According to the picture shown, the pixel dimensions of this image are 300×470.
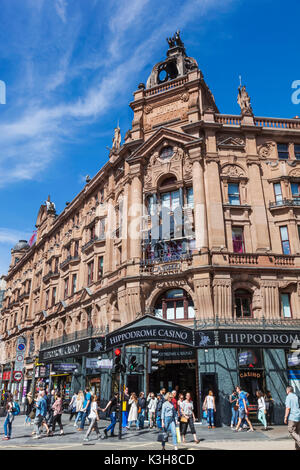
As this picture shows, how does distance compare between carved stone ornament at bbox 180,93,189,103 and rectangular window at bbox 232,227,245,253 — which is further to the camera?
carved stone ornament at bbox 180,93,189,103

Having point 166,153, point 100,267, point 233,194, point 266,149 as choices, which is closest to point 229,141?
point 266,149

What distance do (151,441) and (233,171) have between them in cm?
1751

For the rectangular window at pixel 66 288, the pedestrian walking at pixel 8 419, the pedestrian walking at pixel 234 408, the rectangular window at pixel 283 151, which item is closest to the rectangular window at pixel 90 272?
the rectangular window at pixel 66 288

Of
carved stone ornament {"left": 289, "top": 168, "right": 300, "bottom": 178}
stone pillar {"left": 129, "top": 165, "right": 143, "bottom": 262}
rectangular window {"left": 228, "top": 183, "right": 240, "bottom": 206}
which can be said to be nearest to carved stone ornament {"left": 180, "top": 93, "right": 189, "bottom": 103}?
stone pillar {"left": 129, "top": 165, "right": 143, "bottom": 262}

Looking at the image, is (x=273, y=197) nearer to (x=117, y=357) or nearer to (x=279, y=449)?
(x=117, y=357)

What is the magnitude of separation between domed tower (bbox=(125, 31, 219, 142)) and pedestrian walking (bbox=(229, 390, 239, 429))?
17029 millimetres

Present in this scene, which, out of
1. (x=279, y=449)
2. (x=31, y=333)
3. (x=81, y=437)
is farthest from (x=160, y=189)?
(x=31, y=333)

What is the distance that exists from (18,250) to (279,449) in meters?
66.8

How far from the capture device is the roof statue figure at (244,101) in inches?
1055

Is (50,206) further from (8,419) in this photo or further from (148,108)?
(8,419)

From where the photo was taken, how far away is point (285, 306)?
22859 millimetres

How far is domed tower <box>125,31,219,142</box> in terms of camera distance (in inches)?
1072

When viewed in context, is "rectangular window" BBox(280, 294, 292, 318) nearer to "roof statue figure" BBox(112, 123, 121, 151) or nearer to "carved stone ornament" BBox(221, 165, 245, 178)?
"carved stone ornament" BBox(221, 165, 245, 178)

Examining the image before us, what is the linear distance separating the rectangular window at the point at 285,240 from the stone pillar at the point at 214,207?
3.93 meters
